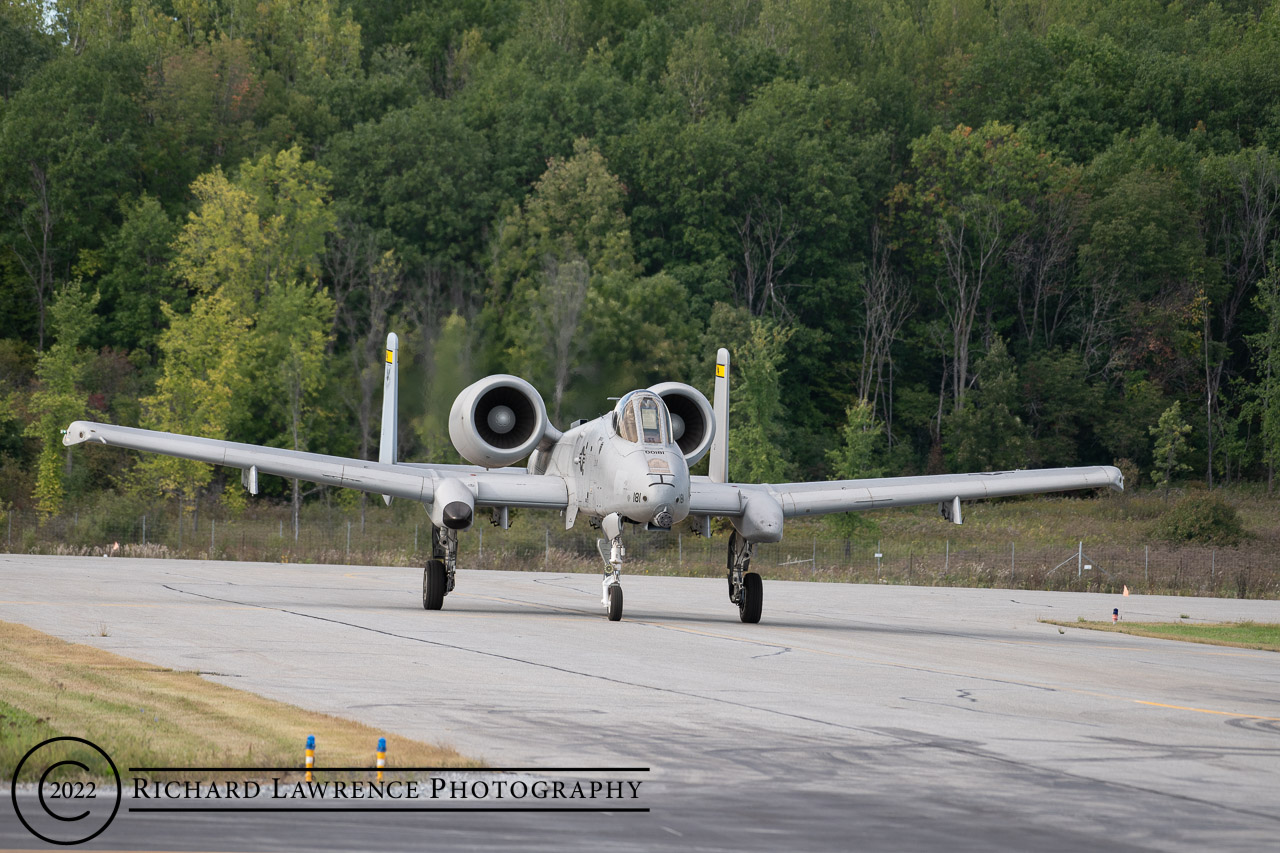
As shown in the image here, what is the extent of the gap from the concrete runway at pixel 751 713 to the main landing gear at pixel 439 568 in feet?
1.47

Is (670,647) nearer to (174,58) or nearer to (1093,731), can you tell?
(1093,731)

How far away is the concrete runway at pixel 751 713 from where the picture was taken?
8.45 m

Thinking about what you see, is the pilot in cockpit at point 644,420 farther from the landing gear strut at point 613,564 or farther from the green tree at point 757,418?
the green tree at point 757,418

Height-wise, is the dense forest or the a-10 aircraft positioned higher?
the dense forest

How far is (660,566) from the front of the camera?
45625mm

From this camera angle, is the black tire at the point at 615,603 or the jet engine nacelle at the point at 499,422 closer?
the black tire at the point at 615,603

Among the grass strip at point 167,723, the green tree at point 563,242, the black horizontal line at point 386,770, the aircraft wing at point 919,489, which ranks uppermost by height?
the green tree at point 563,242

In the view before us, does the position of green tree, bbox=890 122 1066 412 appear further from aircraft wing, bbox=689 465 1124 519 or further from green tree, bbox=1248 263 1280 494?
aircraft wing, bbox=689 465 1124 519

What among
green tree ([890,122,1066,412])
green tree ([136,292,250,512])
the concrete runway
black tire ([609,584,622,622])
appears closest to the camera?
the concrete runway

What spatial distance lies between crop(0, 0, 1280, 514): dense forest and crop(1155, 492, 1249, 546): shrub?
41.6 feet

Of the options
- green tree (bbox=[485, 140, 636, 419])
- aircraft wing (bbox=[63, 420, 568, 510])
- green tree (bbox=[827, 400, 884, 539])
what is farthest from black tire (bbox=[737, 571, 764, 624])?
green tree (bbox=[485, 140, 636, 419])

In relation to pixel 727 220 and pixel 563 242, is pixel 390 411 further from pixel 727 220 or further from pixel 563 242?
pixel 727 220

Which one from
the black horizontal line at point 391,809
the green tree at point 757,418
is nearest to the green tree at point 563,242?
the green tree at point 757,418

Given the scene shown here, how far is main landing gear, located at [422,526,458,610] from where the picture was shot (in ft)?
80.3
